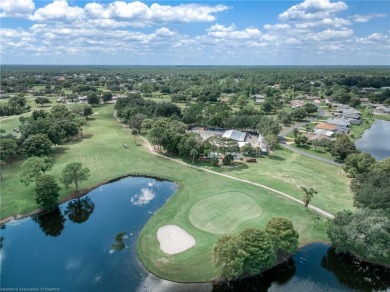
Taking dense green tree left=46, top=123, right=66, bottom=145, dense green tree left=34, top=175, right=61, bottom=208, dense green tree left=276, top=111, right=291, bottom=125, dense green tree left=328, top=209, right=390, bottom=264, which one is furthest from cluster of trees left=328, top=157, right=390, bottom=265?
dense green tree left=46, top=123, right=66, bottom=145

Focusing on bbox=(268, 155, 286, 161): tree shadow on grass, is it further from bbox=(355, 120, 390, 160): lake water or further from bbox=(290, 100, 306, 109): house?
bbox=(290, 100, 306, 109): house

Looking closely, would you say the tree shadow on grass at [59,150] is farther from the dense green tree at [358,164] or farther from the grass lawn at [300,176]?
the dense green tree at [358,164]

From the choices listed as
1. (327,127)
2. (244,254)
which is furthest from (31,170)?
(327,127)

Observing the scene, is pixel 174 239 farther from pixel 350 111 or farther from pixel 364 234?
pixel 350 111

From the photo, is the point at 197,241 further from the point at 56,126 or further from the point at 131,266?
the point at 56,126

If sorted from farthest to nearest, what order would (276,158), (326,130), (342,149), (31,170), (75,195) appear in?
1. (326,130)
2. (276,158)
3. (342,149)
4. (75,195)
5. (31,170)

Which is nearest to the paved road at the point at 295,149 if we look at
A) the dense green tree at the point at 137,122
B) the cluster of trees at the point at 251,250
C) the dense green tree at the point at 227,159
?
the dense green tree at the point at 227,159

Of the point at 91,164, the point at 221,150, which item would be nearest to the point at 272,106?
the point at 221,150
